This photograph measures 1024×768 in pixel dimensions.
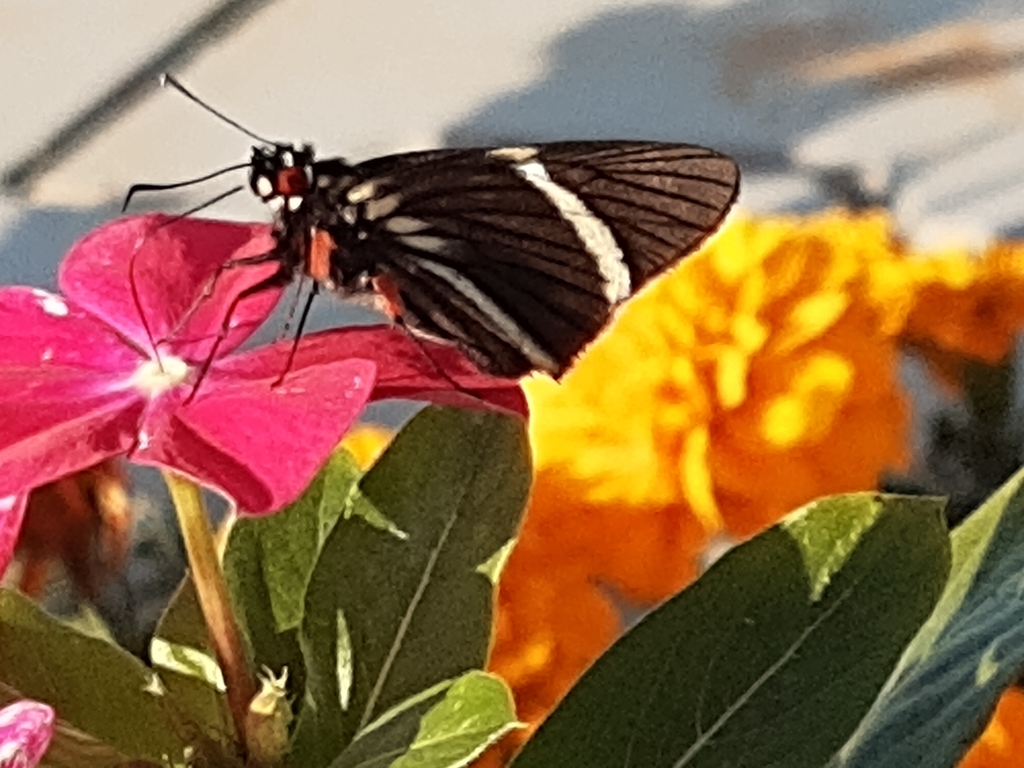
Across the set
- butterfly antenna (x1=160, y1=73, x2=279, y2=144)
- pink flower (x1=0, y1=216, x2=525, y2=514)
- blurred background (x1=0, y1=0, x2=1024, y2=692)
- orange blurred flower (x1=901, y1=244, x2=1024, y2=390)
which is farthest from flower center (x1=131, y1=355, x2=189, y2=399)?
blurred background (x1=0, y1=0, x2=1024, y2=692)

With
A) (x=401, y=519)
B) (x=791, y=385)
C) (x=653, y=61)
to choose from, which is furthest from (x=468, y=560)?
(x=653, y=61)

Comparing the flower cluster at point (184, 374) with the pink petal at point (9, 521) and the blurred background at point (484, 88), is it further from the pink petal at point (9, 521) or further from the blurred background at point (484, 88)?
the blurred background at point (484, 88)

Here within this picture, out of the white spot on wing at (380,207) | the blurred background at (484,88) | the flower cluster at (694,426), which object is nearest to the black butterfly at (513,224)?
the white spot on wing at (380,207)

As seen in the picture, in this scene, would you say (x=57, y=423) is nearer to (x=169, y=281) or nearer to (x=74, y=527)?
(x=169, y=281)

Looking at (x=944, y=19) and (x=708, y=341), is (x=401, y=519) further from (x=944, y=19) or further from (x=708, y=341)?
(x=944, y=19)

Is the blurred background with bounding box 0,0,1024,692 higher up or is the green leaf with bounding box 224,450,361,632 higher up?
the blurred background with bounding box 0,0,1024,692

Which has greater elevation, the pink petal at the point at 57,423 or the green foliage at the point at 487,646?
the pink petal at the point at 57,423

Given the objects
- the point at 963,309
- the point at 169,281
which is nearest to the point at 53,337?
the point at 169,281

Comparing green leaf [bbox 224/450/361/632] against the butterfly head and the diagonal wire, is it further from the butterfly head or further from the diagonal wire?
the diagonal wire
